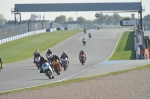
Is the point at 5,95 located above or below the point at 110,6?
below

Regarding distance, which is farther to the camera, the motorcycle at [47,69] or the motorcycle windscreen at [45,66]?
the motorcycle windscreen at [45,66]

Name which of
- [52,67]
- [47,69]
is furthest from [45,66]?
[52,67]

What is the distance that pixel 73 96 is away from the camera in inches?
757

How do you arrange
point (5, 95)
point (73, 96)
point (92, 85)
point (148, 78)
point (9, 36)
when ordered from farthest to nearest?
point (9, 36) → point (148, 78) → point (92, 85) → point (5, 95) → point (73, 96)

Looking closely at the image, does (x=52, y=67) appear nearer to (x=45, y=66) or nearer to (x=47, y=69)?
(x=45, y=66)

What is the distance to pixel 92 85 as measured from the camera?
22922 mm

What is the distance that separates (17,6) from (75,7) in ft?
40.2

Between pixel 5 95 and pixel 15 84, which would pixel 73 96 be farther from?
pixel 15 84

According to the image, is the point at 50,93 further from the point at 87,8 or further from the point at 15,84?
the point at 87,8

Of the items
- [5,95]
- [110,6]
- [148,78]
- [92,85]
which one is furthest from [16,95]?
[110,6]

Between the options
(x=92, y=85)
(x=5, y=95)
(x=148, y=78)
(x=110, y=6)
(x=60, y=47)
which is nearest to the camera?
(x=5, y=95)

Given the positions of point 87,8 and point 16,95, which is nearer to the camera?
point 16,95

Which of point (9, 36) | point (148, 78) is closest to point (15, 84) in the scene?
point (148, 78)

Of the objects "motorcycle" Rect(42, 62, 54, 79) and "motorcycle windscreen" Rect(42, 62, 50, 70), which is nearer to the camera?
"motorcycle" Rect(42, 62, 54, 79)
